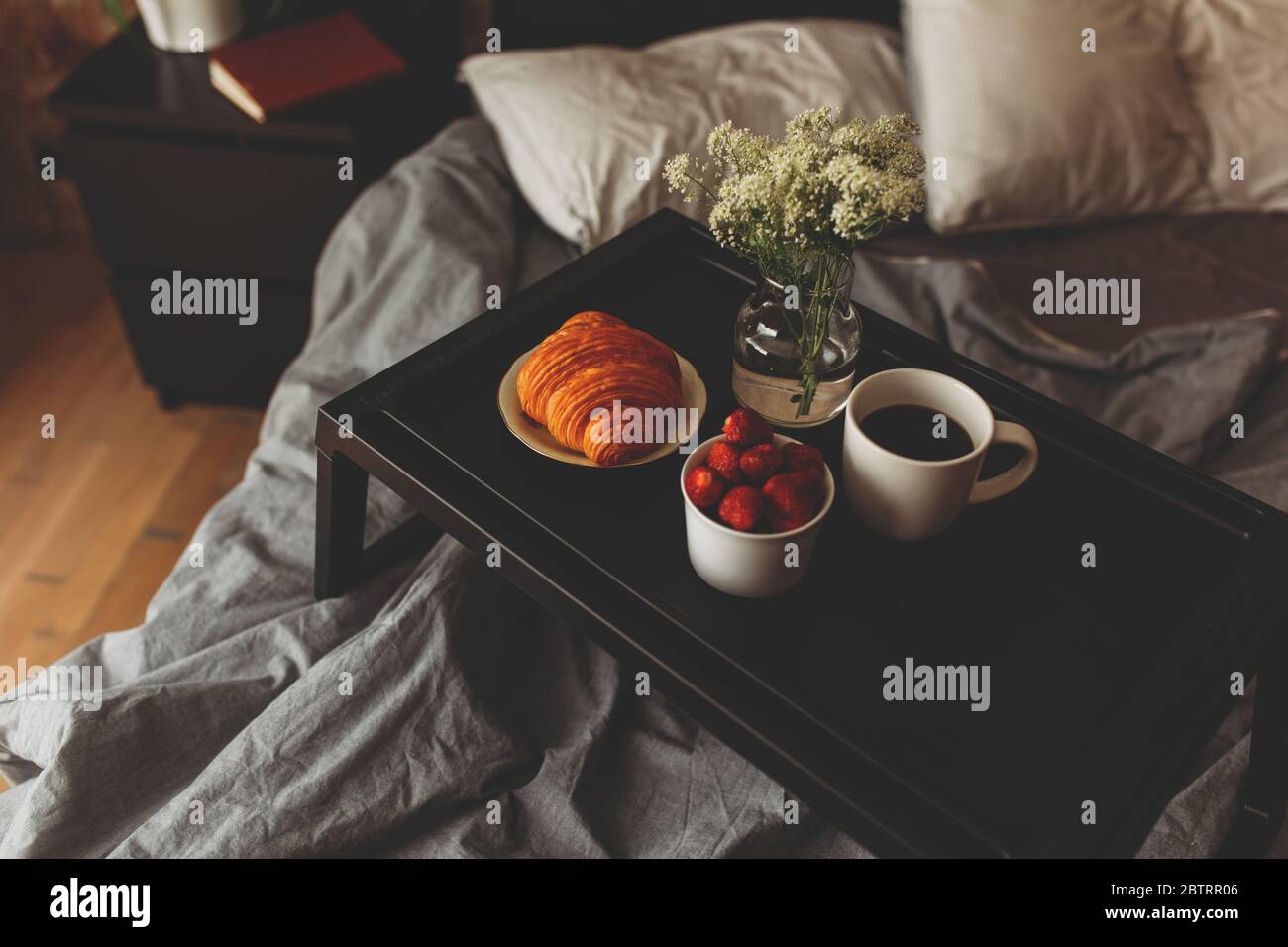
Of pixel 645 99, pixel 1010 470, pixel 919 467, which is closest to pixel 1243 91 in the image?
pixel 645 99

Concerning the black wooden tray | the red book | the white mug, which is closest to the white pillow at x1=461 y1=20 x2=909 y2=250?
the red book

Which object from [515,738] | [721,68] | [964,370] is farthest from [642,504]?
[721,68]

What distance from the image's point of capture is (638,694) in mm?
1039

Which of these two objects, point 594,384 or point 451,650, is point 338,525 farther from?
point 594,384

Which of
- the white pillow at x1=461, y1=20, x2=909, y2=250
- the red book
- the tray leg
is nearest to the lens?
the tray leg

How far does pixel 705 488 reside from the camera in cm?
83

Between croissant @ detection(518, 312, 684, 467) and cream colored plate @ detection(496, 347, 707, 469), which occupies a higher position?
croissant @ detection(518, 312, 684, 467)

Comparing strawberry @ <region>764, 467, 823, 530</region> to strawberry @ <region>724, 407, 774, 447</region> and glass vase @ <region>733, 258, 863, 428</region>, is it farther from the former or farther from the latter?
glass vase @ <region>733, 258, 863, 428</region>

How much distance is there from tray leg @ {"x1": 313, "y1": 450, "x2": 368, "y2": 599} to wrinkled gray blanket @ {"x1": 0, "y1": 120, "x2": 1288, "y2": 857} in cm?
3

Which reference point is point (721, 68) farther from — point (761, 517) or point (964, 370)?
point (761, 517)

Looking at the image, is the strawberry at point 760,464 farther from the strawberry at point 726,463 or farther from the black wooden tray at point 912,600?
the black wooden tray at point 912,600

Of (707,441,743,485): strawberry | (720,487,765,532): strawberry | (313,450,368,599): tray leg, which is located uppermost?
(707,441,743,485): strawberry

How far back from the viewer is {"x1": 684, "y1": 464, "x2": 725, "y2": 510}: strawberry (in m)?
0.83
